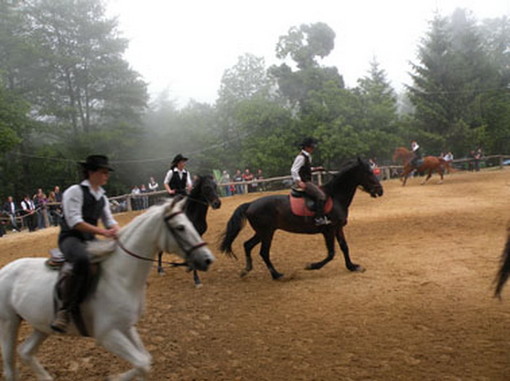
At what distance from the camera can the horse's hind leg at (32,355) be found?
12.7 ft

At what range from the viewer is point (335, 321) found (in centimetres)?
538

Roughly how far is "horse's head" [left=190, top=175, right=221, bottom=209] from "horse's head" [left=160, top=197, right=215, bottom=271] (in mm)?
4006

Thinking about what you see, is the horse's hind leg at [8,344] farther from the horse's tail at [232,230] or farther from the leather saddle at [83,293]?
the horse's tail at [232,230]

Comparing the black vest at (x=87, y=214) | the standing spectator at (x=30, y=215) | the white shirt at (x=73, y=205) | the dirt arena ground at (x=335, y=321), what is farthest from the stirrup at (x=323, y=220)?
the standing spectator at (x=30, y=215)

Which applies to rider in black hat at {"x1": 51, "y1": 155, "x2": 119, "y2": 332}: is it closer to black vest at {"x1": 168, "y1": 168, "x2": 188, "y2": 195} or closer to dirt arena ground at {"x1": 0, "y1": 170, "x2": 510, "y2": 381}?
dirt arena ground at {"x1": 0, "y1": 170, "x2": 510, "y2": 381}

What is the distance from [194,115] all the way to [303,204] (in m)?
33.0

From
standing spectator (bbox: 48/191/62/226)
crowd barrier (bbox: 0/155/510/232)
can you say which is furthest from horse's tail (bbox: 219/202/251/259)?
standing spectator (bbox: 48/191/62/226)

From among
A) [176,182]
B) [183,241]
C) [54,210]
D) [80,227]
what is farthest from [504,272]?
[54,210]

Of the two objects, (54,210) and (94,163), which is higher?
(94,163)

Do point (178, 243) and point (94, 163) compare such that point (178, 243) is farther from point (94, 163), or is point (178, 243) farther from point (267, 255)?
point (267, 255)

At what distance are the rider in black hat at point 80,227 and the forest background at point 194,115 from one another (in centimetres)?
2877

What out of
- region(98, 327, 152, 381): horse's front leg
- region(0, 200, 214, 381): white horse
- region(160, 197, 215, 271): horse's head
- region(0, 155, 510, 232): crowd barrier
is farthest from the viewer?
region(0, 155, 510, 232): crowd barrier

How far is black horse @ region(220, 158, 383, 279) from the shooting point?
309 inches

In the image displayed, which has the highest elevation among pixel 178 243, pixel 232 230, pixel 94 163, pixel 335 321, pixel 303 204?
pixel 94 163
